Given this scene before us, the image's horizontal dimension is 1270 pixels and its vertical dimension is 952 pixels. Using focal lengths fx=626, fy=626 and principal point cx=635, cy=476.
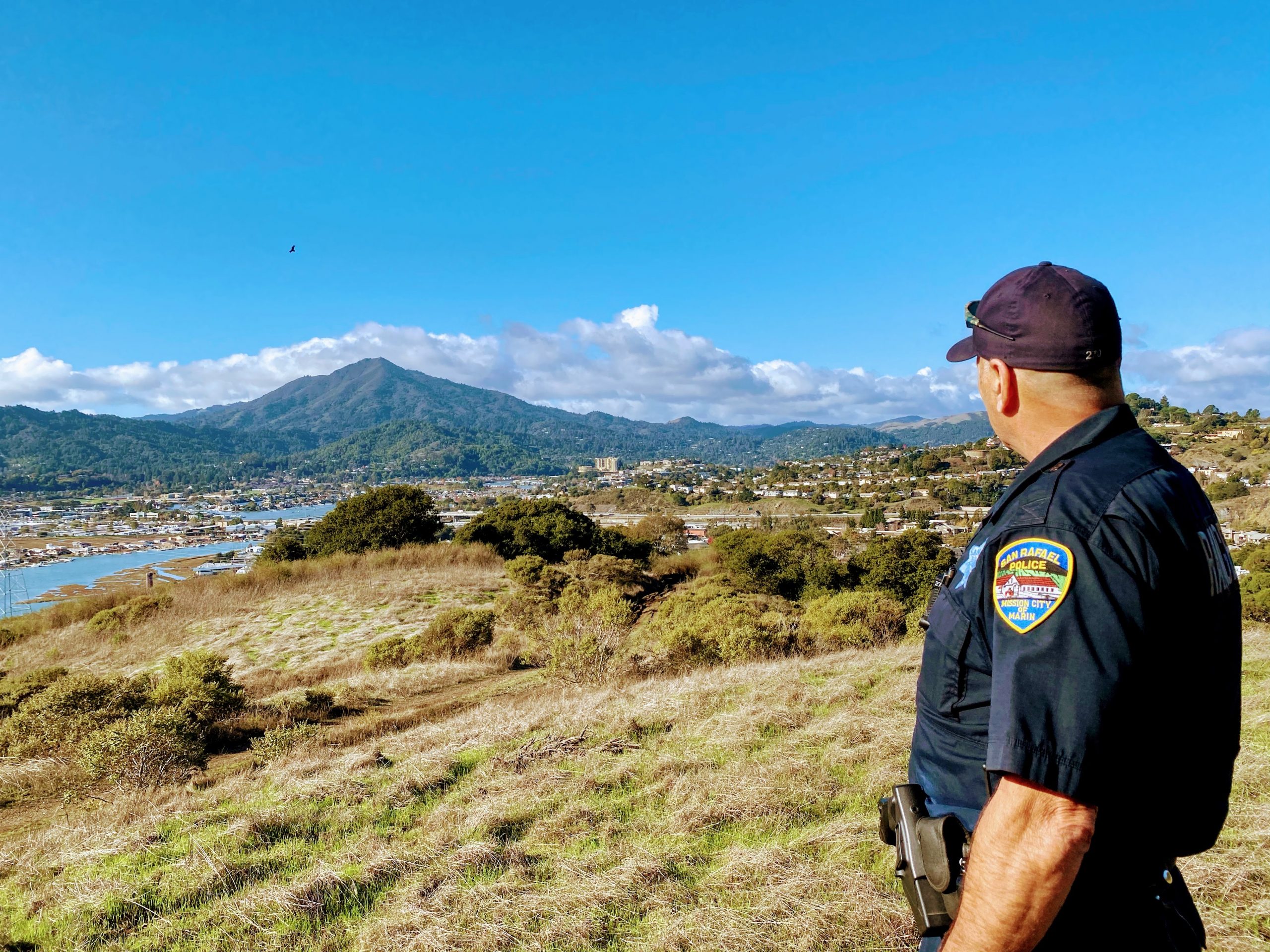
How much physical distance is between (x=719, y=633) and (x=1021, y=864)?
953 cm

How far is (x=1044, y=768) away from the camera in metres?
1.08

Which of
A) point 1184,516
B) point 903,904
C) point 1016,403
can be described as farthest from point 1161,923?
point 903,904

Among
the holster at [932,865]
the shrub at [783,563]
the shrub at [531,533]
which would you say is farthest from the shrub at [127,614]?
the holster at [932,865]

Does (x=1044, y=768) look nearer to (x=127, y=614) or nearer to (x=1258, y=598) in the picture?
(x=127, y=614)

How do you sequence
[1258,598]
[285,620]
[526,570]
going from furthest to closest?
[526,570] → [1258,598] → [285,620]

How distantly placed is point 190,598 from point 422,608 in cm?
647

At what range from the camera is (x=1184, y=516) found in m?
1.17

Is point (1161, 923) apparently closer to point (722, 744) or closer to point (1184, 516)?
point (1184, 516)

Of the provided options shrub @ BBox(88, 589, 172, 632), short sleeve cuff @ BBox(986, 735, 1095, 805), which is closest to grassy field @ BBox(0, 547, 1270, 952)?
short sleeve cuff @ BBox(986, 735, 1095, 805)

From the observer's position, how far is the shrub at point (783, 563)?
22.4 m

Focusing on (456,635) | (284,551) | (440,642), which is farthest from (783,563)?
(284,551)

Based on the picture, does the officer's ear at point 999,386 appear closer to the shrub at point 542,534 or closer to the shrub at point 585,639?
the shrub at point 585,639

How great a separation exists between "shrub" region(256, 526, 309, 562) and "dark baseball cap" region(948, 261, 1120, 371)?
23212 mm

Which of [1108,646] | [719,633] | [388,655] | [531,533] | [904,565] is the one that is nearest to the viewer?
[1108,646]
